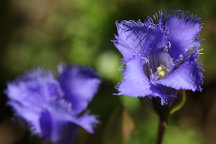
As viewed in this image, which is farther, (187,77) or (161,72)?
(161,72)

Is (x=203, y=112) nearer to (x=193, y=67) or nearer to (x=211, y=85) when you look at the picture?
(x=211, y=85)

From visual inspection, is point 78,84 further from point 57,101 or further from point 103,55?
point 103,55

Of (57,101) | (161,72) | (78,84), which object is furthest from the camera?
(78,84)

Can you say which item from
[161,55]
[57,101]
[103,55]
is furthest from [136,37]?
[103,55]

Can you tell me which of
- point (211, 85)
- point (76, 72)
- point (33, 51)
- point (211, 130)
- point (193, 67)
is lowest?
point (193, 67)

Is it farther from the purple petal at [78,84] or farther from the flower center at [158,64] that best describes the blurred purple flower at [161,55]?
the purple petal at [78,84]

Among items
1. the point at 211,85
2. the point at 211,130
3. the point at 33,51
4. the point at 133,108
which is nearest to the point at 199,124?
the point at 211,130

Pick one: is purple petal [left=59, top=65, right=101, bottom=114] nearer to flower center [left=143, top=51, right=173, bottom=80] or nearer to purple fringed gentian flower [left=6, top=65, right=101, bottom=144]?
purple fringed gentian flower [left=6, top=65, right=101, bottom=144]
